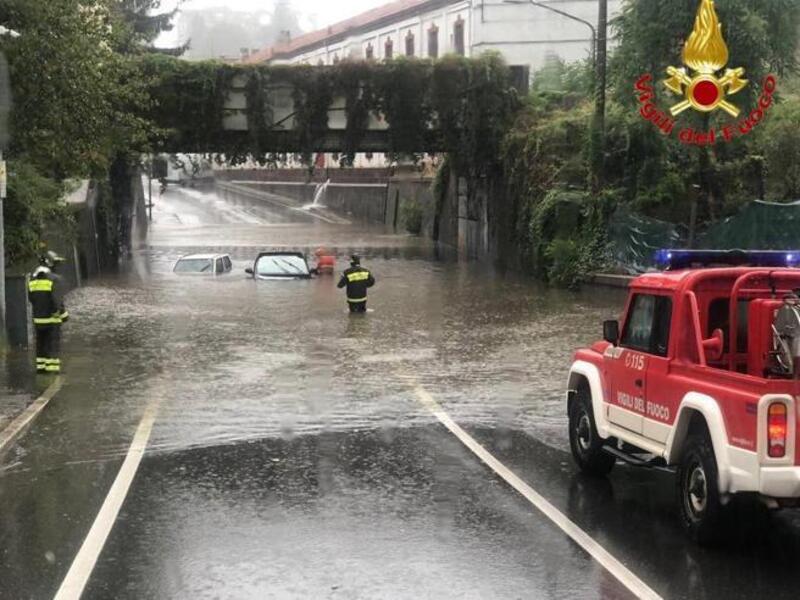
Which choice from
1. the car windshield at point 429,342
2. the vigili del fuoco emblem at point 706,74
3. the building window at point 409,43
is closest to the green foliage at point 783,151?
the car windshield at point 429,342

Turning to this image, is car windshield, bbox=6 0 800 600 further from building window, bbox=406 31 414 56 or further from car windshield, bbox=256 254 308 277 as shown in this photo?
building window, bbox=406 31 414 56

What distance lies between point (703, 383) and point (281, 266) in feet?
90.4

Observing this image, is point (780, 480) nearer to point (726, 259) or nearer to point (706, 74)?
point (726, 259)

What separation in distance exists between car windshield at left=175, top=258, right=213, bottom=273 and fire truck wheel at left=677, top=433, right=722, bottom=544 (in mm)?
29222

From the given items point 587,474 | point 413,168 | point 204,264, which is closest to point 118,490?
point 587,474

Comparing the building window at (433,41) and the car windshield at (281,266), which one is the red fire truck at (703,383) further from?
the building window at (433,41)

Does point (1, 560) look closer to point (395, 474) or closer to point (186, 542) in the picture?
point (186, 542)

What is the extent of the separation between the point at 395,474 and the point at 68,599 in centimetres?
361

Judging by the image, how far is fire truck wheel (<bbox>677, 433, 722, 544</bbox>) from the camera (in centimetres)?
661

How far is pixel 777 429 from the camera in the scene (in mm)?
6156

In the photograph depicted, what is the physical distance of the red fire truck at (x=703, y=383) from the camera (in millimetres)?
6215

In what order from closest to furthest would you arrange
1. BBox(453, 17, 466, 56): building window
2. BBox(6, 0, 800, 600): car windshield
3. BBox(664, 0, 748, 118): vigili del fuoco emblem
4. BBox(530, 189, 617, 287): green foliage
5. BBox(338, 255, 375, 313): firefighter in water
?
BBox(6, 0, 800, 600): car windshield
BBox(338, 255, 375, 313): firefighter in water
BBox(664, 0, 748, 118): vigili del fuoco emblem
BBox(530, 189, 617, 287): green foliage
BBox(453, 17, 466, 56): building window

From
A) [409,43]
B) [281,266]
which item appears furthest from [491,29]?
[281,266]

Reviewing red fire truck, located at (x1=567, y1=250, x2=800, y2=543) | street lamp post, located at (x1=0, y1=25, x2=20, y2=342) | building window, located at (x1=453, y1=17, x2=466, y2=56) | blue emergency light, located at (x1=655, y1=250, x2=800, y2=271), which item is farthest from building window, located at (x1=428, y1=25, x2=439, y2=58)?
blue emergency light, located at (x1=655, y1=250, x2=800, y2=271)
